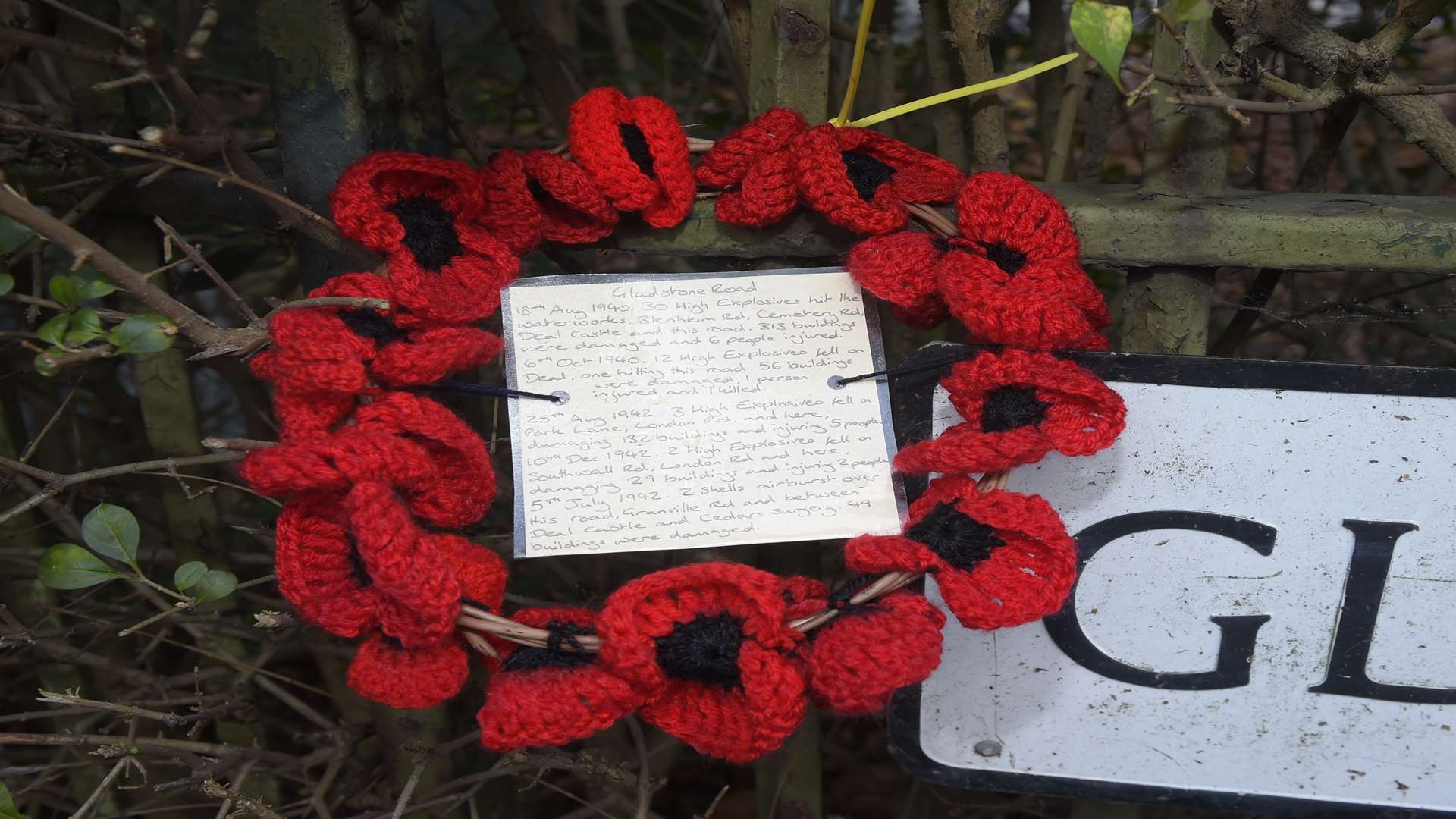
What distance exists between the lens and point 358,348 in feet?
2.33

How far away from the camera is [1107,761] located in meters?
0.87

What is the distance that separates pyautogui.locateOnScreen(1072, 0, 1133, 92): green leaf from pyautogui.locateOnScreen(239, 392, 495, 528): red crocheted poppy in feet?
1.59

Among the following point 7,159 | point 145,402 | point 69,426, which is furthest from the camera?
point 69,426

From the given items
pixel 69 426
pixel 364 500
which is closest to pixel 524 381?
pixel 364 500

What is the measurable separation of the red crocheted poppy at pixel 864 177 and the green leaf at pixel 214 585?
0.54 metres

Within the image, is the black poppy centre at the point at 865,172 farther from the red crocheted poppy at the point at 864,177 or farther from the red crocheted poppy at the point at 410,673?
→ the red crocheted poppy at the point at 410,673

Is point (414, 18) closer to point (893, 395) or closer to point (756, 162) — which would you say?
point (756, 162)

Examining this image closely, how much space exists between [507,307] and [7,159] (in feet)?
1.61

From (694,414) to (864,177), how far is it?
22 cm

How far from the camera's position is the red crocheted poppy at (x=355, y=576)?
66 centimetres

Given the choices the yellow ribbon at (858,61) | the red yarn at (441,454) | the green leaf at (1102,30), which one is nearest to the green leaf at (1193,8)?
the green leaf at (1102,30)

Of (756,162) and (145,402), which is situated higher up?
(756,162)

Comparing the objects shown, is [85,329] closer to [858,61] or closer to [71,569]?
[71,569]

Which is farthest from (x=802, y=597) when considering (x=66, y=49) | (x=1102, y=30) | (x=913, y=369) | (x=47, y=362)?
(x=66, y=49)
